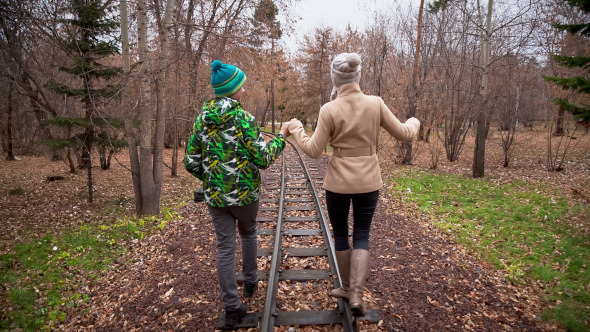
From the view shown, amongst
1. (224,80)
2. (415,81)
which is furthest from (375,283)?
(415,81)

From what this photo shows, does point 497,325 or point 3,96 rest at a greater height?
point 3,96

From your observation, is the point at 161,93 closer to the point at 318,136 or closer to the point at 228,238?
the point at 228,238

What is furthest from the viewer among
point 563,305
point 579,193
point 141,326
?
point 579,193

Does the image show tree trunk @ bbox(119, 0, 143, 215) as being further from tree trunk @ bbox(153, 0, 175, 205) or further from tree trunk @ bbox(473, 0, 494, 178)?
tree trunk @ bbox(473, 0, 494, 178)

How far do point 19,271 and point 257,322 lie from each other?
4.15 meters

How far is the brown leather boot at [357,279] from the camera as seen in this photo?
107 inches

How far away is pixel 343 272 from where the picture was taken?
3.14m

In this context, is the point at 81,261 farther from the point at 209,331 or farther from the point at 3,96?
the point at 3,96

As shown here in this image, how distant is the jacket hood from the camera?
8.46 ft

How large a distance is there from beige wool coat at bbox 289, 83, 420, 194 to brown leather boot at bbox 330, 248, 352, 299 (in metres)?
0.72

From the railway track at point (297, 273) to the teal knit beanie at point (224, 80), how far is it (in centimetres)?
199

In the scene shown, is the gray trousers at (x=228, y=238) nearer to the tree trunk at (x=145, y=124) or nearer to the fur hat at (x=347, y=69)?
the fur hat at (x=347, y=69)

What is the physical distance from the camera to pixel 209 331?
2.97 m

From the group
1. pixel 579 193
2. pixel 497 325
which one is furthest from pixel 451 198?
pixel 497 325
